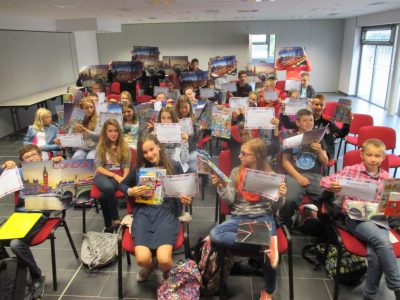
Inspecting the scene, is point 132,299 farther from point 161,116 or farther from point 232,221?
point 161,116

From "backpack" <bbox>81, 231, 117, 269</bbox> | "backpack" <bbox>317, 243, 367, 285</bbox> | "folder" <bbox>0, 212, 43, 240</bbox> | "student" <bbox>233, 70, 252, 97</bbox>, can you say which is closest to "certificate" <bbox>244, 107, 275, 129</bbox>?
"backpack" <bbox>317, 243, 367, 285</bbox>

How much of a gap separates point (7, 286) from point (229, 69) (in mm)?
6231

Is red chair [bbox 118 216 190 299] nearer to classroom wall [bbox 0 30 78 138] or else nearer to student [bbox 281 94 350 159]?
student [bbox 281 94 350 159]

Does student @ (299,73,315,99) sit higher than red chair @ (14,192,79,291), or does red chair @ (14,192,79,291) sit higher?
student @ (299,73,315,99)

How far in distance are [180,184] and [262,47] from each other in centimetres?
1296

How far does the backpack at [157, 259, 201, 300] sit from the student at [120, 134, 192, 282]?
8cm

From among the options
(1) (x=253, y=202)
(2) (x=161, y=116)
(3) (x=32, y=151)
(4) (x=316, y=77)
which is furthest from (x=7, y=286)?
(4) (x=316, y=77)

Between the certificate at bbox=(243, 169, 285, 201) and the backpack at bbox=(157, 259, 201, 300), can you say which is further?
the backpack at bbox=(157, 259, 201, 300)

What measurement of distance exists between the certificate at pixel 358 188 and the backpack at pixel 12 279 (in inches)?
94.7

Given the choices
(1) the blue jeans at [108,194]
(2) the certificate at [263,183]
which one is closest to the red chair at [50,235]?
(1) the blue jeans at [108,194]

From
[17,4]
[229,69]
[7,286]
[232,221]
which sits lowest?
[7,286]

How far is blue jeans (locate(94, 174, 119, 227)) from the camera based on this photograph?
10.5 feet

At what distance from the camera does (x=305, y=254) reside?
3092mm

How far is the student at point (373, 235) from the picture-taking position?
2.25 m
